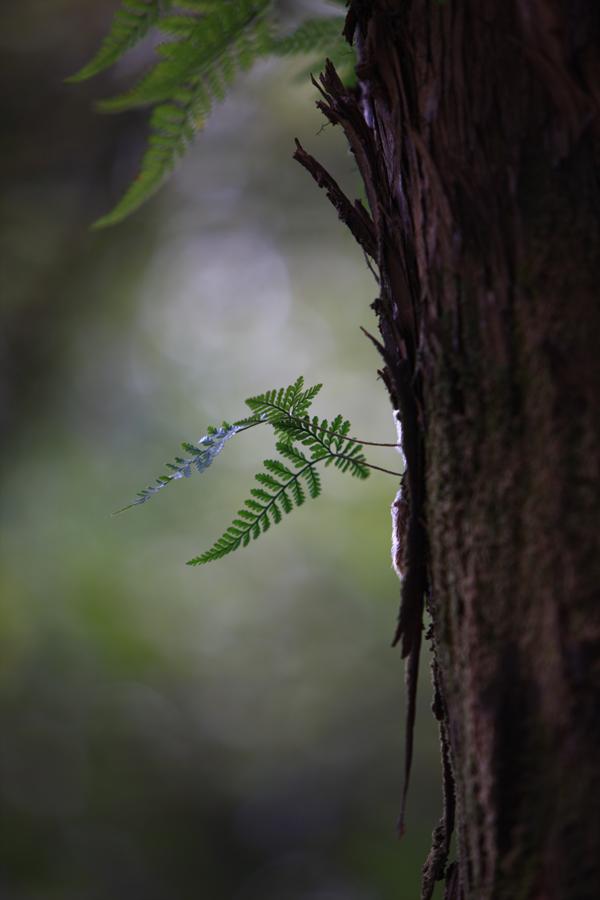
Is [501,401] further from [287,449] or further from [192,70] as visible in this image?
[192,70]

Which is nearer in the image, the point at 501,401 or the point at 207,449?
the point at 501,401

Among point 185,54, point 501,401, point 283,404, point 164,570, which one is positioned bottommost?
point 501,401

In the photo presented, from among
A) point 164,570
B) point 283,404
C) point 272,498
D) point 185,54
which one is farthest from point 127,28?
point 164,570

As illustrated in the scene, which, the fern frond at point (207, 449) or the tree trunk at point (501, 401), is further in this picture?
the fern frond at point (207, 449)

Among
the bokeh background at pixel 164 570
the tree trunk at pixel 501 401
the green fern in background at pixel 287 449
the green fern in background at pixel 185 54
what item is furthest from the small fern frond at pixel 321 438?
the bokeh background at pixel 164 570

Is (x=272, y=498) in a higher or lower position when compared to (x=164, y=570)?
lower

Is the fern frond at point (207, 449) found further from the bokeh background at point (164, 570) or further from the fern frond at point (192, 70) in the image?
the bokeh background at point (164, 570)
